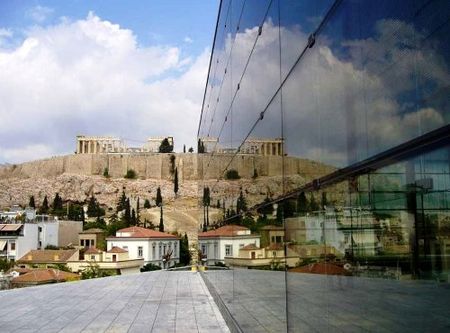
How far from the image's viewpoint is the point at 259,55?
3.20 meters

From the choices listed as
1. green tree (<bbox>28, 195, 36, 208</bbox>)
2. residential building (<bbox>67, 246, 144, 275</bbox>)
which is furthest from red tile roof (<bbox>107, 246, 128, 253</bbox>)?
green tree (<bbox>28, 195, 36, 208</bbox>)

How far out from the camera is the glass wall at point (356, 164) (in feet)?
3.17

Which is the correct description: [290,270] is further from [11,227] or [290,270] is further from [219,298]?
[11,227]

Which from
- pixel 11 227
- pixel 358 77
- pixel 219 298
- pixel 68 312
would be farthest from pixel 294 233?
pixel 11 227

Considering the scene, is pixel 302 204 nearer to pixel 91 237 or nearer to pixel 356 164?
pixel 356 164

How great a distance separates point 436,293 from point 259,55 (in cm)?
248

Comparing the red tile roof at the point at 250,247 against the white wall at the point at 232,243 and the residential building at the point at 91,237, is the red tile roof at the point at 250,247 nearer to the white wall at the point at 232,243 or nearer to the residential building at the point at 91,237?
the white wall at the point at 232,243

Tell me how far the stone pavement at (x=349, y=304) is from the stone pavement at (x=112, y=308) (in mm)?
2759

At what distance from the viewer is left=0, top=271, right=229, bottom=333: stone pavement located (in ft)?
17.9

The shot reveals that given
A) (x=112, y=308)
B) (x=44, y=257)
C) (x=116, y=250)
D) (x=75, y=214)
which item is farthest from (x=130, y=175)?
(x=112, y=308)

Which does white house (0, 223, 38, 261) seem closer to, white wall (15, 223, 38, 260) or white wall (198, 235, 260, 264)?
white wall (15, 223, 38, 260)

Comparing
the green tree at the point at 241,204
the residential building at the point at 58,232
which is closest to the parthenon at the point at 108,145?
the residential building at the point at 58,232

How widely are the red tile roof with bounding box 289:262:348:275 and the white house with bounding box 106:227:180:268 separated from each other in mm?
33860

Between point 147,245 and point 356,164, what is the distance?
38.2m
